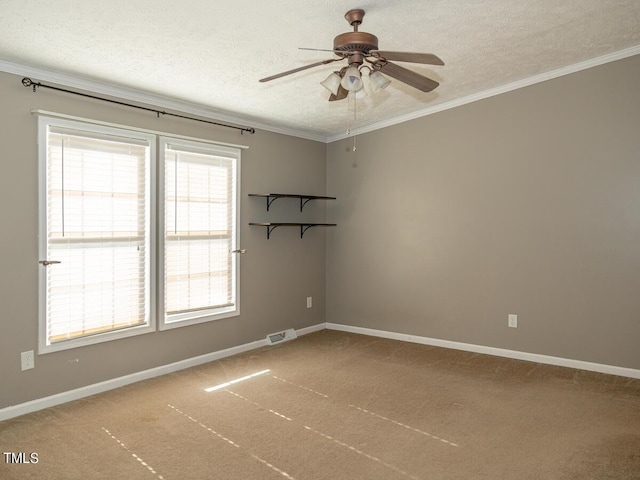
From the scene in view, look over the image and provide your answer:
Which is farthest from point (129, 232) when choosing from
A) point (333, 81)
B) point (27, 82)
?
point (333, 81)

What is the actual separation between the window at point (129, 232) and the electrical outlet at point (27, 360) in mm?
107

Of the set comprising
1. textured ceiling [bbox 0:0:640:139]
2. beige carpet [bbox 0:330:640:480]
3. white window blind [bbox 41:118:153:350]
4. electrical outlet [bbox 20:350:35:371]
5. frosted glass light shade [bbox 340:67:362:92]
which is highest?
textured ceiling [bbox 0:0:640:139]

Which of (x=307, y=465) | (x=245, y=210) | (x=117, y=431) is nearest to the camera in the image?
(x=307, y=465)

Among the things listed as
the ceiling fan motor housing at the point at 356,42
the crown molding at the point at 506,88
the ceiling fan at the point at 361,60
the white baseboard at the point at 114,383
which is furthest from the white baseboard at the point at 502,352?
the ceiling fan motor housing at the point at 356,42

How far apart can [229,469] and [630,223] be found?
347cm

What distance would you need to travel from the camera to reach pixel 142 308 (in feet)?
12.3

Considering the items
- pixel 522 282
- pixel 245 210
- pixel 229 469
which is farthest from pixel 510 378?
pixel 245 210

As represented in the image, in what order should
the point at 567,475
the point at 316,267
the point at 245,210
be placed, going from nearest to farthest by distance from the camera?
the point at 567,475 < the point at 245,210 < the point at 316,267

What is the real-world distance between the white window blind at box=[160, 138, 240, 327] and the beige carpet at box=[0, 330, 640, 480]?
67 centimetres

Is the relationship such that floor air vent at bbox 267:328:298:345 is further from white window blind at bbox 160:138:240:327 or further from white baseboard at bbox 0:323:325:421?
white window blind at bbox 160:138:240:327

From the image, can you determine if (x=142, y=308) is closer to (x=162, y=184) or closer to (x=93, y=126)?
(x=162, y=184)

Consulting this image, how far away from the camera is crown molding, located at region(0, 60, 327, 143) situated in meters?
3.07

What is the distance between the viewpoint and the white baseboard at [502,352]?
3.52 m

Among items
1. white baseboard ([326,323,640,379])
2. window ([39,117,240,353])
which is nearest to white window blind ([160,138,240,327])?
window ([39,117,240,353])
